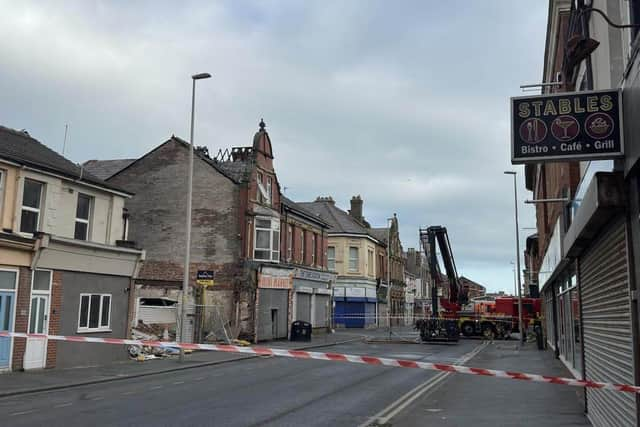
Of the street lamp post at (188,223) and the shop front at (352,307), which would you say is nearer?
the street lamp post at (188,223)

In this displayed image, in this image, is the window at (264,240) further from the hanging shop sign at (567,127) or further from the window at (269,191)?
the hanging shop sign at (567,127)

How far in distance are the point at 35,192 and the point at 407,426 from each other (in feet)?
47.5

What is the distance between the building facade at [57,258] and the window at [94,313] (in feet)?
0.11

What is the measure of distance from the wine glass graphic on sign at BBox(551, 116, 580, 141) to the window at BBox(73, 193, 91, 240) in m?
17.7

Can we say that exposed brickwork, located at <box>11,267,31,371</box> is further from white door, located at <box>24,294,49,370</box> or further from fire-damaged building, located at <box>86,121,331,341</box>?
fire-damaged building, located at <box>86,121,331,341</box>

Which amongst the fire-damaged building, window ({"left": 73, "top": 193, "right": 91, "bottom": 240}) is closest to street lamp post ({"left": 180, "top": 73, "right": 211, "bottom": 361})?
window ({"left": 73, "top": 193, "right": 91, "bottom": 240})

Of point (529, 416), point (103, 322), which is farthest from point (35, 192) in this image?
point (529, 416)

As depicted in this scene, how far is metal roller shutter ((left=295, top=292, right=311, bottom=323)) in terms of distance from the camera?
133 ft

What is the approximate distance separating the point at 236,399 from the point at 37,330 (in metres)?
8.91

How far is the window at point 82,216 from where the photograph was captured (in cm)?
2138

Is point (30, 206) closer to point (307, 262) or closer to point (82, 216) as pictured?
point (82, 216)

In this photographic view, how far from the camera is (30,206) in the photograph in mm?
19188

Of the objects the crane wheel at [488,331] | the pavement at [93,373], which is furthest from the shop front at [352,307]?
the pavement at [93,373]

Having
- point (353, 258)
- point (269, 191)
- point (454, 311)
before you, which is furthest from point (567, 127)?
point (353, 258)
